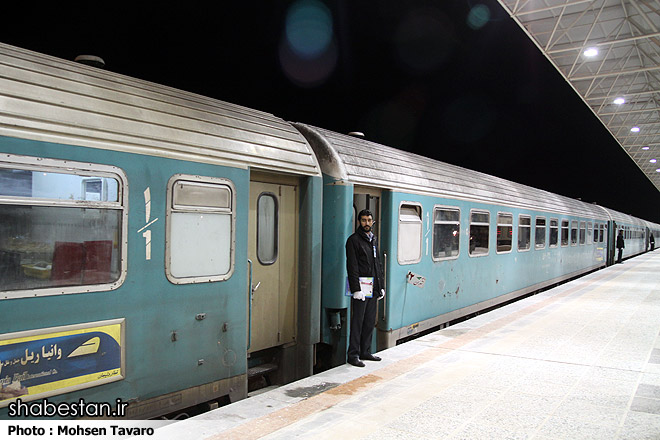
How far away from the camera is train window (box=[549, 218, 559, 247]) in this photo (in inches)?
588

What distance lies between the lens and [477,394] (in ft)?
15.3

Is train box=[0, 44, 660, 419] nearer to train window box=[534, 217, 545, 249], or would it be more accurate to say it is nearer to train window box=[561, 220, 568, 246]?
train window box=[534, 217, 545, 249]

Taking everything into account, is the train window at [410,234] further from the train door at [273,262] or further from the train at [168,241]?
the train door at [273,262]

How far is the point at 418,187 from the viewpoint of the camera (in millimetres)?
7625

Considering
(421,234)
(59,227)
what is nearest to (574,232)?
(421,234)

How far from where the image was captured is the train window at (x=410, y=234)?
7.15 metres

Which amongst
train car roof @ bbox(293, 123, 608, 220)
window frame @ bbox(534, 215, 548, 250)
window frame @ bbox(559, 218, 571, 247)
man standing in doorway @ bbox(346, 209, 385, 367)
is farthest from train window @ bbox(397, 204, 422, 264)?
window frame @ bbox(559, 218, 571, 247)

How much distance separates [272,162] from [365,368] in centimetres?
257

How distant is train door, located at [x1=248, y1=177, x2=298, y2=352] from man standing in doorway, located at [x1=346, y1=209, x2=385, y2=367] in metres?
0.67

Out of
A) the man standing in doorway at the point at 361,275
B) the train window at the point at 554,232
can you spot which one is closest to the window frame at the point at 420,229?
the man standing in doorway at the point at 361,275

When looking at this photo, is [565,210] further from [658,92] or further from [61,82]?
[61,82]

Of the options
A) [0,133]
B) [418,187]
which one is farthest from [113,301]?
[418,187]

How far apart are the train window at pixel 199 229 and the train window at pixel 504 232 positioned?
795 cm

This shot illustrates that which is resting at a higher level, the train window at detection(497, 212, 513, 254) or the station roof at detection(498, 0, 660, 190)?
the station roof at detection(498, 0, 660, 190)
